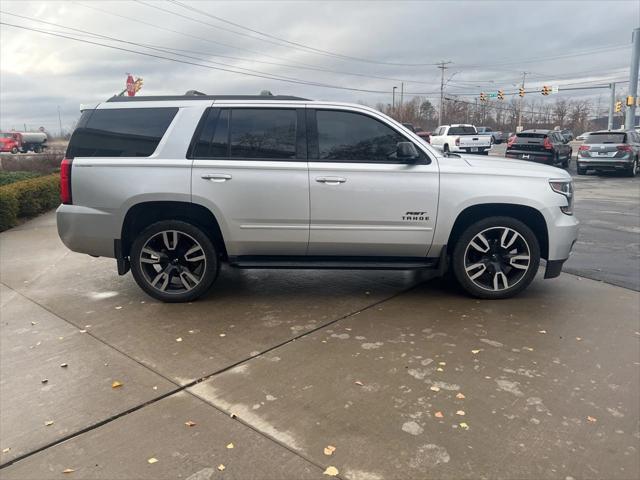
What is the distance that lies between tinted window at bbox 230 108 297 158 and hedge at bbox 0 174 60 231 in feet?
21.0

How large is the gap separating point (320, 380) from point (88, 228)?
2721 millimetres

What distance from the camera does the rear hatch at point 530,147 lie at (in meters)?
21.1

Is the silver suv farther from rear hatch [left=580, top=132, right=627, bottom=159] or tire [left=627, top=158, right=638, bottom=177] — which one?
tire [left=627, top=158, right=638, bottom=177]

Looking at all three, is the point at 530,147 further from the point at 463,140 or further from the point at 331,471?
the point at 331,471

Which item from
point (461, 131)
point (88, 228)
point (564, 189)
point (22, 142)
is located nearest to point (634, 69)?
point (461, 131)

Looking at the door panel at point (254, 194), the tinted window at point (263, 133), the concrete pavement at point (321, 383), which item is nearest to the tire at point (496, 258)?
the concrete pavement at point (321, 383)

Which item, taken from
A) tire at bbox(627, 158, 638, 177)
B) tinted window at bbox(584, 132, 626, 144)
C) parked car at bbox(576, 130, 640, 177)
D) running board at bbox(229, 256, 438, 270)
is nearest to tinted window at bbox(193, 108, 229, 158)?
running board at bbox(229, 256, 438, 270)

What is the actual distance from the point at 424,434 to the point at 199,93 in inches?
153

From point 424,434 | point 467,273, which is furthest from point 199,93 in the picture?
point 424,434

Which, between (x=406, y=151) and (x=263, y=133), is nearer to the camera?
(x=406, y=151)

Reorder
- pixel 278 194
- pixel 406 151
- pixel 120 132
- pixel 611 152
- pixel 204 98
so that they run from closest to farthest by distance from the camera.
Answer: pixel 406 151 < pixel 278 194 < pixel 120 132 < pixel 204 98 < pixel 611 152

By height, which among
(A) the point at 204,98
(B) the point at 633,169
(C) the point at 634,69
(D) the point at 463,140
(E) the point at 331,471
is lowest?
(E) the point at 331,471

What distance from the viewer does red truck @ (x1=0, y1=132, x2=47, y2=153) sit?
4488 cm

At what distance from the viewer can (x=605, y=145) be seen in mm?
19328
